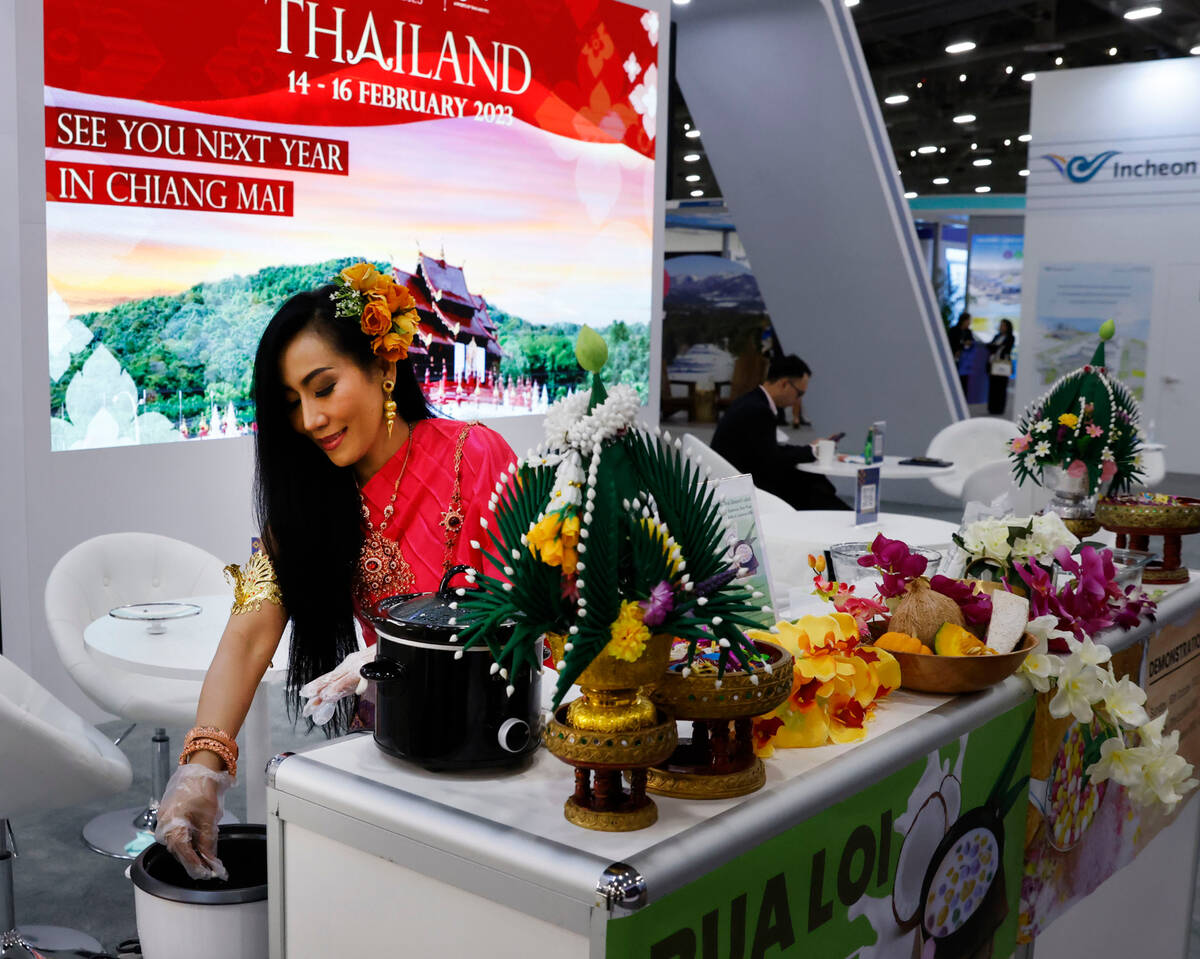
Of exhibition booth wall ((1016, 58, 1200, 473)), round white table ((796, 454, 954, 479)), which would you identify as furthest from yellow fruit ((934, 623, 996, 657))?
exhibition booth wall ((1016, 58, 1200, 473))

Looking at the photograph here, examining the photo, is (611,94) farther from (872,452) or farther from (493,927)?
(493,927)

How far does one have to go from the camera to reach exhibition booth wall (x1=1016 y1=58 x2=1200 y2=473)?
32.6 feet

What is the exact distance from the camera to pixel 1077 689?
1.59 metres

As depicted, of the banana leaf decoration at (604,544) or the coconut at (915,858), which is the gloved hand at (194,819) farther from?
the coconut at (915,858)

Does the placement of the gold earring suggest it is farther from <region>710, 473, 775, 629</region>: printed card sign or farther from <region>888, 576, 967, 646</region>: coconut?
<region>888, 576, 967, 646</region>: coconut

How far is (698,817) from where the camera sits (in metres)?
1.09

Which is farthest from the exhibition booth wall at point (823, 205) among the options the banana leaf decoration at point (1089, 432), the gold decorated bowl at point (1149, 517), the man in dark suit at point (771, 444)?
the gold decorated bowl at point (1149, 517)

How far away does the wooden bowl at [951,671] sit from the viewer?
1.46 meters

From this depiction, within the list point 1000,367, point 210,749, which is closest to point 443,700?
point 210,749

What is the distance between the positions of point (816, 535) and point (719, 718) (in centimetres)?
289

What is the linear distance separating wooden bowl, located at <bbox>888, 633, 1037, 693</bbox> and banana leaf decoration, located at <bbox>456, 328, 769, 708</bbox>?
0.49 m

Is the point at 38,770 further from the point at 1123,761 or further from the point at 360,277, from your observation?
the point at 1123,761

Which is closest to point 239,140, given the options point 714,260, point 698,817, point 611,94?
point 611,94

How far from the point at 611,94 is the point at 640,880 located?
5468mm
